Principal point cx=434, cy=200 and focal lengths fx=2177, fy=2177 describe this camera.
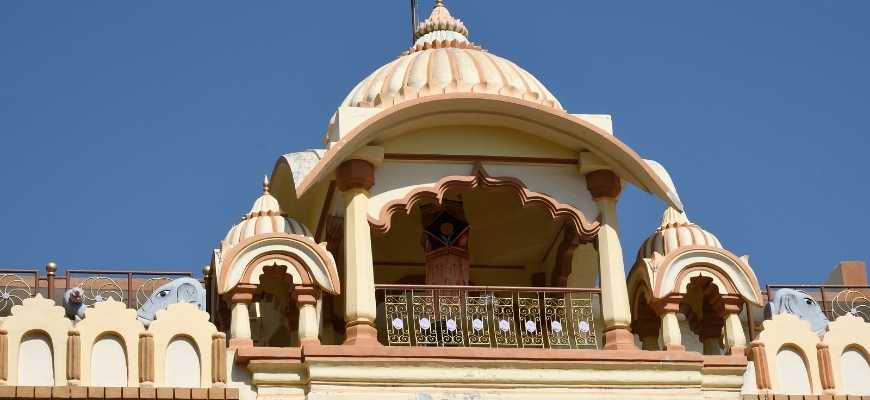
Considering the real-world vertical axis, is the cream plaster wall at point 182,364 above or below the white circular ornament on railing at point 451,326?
below

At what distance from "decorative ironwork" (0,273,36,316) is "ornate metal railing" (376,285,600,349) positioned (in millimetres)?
3378

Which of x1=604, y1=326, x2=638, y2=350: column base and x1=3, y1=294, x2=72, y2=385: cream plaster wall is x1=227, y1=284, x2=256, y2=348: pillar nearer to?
x1=3, y1=294, x2=72, y2=385: cream plaster wall

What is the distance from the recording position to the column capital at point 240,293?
64.1 feet

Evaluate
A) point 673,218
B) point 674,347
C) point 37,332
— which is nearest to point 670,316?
point 674,347

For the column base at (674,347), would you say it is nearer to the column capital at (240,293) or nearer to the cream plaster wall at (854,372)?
the cream plaster wall at (854,372)

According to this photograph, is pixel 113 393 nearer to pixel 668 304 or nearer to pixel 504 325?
pixel 504 325

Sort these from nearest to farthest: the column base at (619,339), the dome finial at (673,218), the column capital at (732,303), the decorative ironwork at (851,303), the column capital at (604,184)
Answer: the column base at (619,339), the column capital at (732,303), the column capital at (604,184), the dome finial at (673,218), the decorative ironwork at (851,303)

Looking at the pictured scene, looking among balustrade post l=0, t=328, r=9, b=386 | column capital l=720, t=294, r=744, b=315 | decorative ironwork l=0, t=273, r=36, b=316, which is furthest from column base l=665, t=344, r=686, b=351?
decorative ironwork l=0, t=273, r=36, b=316

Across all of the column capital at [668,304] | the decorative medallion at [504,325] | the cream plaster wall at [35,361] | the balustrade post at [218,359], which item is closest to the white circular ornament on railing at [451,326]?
the decorative medallion at [504,325]

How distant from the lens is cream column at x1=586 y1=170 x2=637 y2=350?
19984mm

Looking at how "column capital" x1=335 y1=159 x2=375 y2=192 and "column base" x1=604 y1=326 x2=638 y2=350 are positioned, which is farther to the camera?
"column capital" x1=335 y1=159 x2=375 y2=192

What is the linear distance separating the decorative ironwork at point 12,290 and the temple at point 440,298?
0.03 metres

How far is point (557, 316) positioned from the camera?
21.6 m

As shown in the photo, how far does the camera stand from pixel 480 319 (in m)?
21.2
